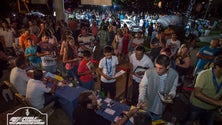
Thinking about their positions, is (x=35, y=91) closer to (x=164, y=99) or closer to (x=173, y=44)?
(x=164, y=99)

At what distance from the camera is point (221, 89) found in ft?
11.0

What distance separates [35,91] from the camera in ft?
13.5

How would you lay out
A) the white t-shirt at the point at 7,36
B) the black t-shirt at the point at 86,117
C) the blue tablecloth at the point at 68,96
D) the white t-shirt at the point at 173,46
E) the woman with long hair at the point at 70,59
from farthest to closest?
1. the white t-shirt at the point at 7,36
2. the white t-shirt at the point at 173,46
3. the woman with long hair at the point at 70,59
4. the blue tablecloth at the point at 68,96
5. the black t-shirt at the point at 86,117

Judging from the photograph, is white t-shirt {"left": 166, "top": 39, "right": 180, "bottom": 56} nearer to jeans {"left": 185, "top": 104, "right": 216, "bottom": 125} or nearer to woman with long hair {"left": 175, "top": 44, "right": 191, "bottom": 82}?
woman with long hair {"left": 175, "top": 44, "right": 191, "bottom": 82}

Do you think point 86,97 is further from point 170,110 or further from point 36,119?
point 170,110

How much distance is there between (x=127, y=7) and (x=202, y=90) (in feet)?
94.3

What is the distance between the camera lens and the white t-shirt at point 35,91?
4.09 m

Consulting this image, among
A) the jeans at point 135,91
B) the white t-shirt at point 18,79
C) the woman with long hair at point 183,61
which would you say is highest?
the woman with long hair at point 183,61

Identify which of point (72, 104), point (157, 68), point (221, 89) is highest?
point (157, 68)

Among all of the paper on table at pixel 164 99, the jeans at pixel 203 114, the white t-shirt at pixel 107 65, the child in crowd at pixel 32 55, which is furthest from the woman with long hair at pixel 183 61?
the child in crowd at pixel 32 55

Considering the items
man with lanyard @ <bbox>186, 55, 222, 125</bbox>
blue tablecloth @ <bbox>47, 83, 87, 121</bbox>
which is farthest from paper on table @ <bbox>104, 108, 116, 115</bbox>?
man with lanyard @ <bbox>186, 55, 222, 125</bbox>

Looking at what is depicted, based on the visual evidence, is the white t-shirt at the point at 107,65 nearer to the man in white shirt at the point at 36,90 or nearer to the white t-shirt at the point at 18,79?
the man in white shirt at the point at 36,90

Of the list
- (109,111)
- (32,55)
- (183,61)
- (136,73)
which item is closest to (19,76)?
(32,55)

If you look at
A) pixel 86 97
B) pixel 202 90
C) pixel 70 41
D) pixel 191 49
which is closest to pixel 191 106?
pixel 202 90
